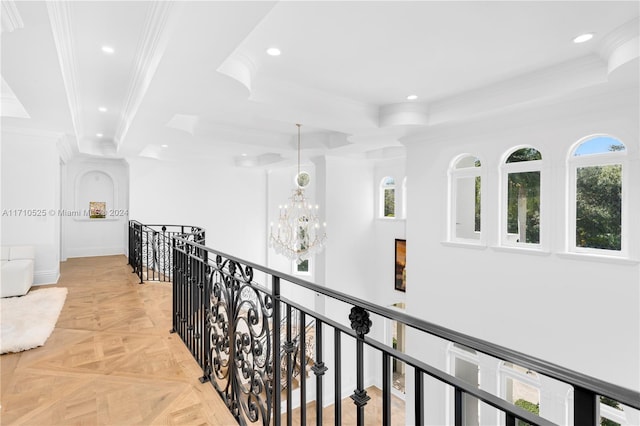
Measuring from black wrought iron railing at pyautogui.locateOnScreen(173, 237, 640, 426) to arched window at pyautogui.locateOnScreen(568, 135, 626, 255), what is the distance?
3352 millimetres

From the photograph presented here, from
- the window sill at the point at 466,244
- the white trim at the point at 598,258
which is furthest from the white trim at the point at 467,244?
the white trim at the point at 598,258

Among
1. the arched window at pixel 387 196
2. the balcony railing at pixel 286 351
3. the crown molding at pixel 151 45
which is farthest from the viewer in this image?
the arched window at pixel 387 196

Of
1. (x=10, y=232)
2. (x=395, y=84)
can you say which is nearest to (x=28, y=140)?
(x=10, y=232)

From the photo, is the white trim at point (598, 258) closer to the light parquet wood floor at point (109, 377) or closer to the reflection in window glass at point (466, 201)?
the reflection in window glass at point (466, 201)

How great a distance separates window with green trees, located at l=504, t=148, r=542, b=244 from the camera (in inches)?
177

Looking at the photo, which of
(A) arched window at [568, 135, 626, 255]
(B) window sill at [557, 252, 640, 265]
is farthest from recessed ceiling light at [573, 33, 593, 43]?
(B) window sill at [557, 252, 640, 265]

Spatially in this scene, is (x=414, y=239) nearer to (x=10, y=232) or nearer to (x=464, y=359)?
(x=464, y=359)

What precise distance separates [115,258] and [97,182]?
2282 millimetres

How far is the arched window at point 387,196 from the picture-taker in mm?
8141

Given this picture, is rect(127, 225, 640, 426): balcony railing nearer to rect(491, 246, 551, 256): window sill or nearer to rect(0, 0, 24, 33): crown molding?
rect(0, 0, 24, 33): crown molding

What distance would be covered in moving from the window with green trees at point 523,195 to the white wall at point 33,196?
7320 millimetres

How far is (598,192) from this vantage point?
398 cm

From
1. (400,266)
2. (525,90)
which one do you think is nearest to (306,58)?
(525,90)

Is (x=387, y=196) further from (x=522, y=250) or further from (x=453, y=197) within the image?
(x=522, y=250)
